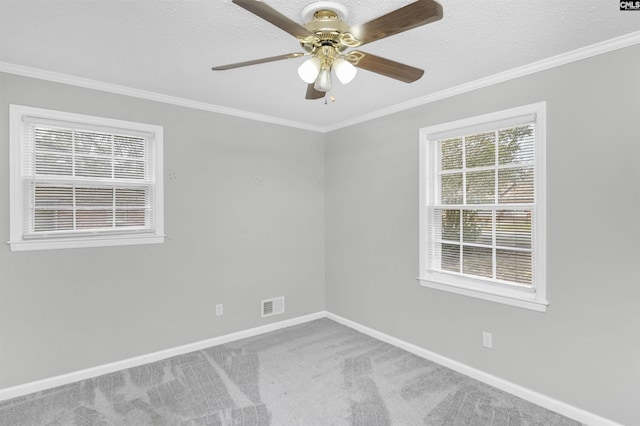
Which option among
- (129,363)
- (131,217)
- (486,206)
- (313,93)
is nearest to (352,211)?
(486,206)

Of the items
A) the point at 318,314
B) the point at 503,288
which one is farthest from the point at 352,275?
the point at 503,288

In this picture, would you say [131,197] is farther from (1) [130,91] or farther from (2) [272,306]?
(2) [272,306]

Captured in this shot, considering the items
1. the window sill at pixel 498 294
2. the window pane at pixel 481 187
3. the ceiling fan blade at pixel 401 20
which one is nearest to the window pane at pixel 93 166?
the ceiling fan blade at pixel 401 20

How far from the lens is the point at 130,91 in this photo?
304 cm

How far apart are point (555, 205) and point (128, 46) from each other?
3.14 m

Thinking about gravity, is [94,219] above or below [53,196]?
below

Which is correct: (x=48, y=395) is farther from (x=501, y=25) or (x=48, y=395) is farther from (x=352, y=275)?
(x=501, y=25)

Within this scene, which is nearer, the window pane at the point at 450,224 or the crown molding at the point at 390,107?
the crown molding at the point at 390,107

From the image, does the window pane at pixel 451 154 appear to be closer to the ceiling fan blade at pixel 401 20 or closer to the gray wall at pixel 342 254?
the gray wall at pixel 342 254

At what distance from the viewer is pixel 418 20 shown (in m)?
1.40

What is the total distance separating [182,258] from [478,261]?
2.79 meters

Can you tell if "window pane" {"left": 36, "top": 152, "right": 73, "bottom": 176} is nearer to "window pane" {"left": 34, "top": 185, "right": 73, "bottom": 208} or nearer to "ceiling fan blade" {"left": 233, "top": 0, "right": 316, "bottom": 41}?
"window pane" {"left": 34, "top": 185, "right": 73, "bottom": 208}

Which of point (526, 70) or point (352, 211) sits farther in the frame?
point (352, 211)

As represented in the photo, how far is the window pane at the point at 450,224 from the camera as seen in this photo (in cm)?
314
